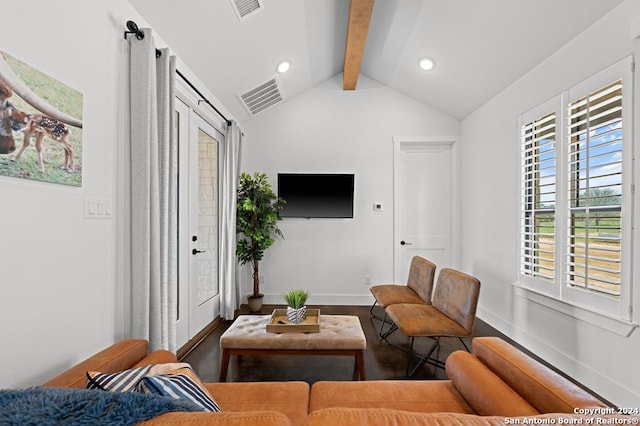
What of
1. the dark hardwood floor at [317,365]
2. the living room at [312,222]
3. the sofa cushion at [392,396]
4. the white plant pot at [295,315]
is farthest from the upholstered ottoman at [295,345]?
the living room at [312,222]

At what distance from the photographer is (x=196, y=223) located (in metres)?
3.14

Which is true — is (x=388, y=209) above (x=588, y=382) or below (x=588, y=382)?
above

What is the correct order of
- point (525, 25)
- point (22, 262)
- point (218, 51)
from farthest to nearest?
point (218, 51) → point (525, 25) → point (22, 262)

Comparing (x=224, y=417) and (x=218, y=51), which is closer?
(x=224, y=417)

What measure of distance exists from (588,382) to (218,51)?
161 inches

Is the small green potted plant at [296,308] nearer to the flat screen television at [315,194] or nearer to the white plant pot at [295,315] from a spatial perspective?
the white plant pot at [295,315]

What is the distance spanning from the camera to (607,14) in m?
2.10

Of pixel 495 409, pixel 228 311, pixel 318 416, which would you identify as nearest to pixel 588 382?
pixel 495 409

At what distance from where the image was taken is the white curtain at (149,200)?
6.13 ft

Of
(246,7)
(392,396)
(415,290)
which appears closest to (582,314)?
(415,290)

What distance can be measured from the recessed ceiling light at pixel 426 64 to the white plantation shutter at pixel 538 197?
1.27m

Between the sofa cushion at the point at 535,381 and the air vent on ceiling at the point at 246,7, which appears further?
the air vent on ceiling at the point at 246,7

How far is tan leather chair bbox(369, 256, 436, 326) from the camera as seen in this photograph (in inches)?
123

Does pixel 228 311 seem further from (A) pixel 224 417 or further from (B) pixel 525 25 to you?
(B) pixel 525 25
